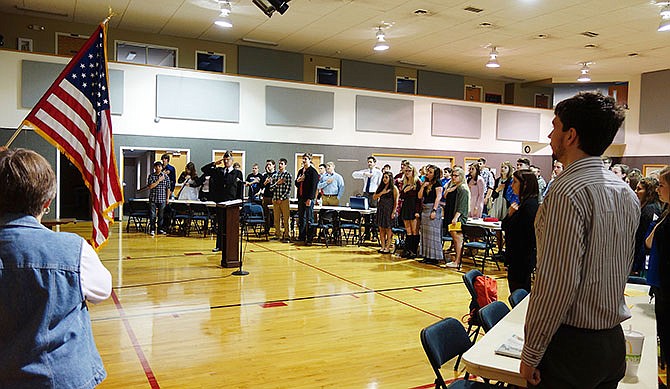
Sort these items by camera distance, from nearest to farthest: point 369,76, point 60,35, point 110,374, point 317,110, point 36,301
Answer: point 36,301 → point 110,374 → point 60,35 → point 317,110 → point 369,76

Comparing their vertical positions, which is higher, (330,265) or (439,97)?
(439,97)

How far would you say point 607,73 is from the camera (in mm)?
17609

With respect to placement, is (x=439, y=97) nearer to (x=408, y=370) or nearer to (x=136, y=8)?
(x=136, y=8)

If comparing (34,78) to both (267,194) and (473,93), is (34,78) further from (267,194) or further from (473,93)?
(473,93)

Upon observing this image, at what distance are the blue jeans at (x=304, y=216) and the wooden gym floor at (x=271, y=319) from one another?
1685 millimetres

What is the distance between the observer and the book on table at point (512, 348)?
7.58 ft

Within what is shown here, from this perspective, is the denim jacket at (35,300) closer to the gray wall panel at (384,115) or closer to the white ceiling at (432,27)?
the white ceiling at (432,27)

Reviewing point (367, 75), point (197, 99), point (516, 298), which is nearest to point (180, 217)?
point (197, 99)

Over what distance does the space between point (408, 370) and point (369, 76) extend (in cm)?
1409

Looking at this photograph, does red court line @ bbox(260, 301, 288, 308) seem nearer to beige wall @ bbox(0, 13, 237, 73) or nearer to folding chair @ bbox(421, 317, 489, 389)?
folding chair @ bbox(421, 317, 489, 389)

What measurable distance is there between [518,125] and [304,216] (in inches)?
417

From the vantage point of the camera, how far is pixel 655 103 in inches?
672

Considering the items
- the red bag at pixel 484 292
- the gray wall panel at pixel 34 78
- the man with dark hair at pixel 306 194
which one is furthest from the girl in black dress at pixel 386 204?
the gray wall panel at pixel 34 78

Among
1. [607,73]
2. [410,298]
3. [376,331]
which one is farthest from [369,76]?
[376,331]
